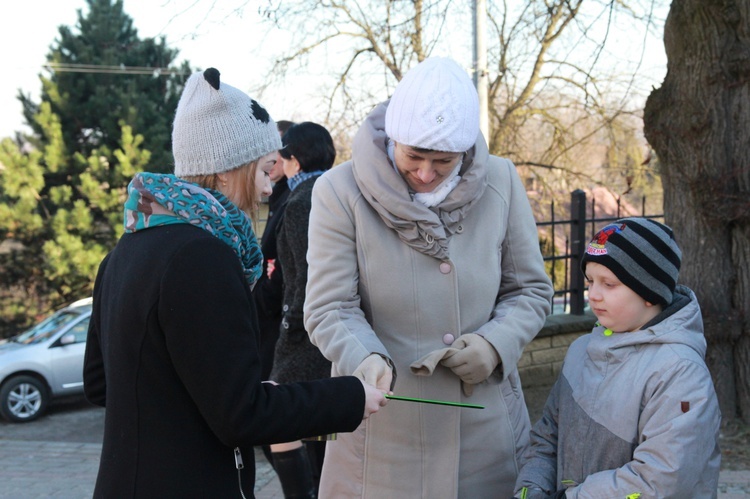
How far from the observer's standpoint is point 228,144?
185cm

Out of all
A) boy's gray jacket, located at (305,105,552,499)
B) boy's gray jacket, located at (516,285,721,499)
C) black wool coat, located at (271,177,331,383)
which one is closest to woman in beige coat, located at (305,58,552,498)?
boy's gray jacket, located at (305,105,552,499)

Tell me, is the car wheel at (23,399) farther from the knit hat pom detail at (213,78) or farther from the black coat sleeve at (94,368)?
the knit hat pom detail at (213,78)

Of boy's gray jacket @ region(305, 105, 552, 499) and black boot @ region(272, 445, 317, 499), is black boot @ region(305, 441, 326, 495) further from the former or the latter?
boy's gray jacket @ region(305, 105, 552, 499)

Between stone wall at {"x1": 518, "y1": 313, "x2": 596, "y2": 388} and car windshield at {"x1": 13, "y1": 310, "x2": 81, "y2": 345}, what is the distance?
16.8 feet

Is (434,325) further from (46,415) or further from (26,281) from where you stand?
(26,281)

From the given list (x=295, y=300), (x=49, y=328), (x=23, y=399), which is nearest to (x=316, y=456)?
(x=295, y=300)

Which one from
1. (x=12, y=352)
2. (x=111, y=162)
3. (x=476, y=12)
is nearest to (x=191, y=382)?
(x=12, y=352)

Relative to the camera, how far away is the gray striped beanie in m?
2.18

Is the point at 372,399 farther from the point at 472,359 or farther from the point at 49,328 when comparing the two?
the point at 49,328

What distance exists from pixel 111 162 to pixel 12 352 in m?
5.46

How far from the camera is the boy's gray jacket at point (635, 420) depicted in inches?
77.0

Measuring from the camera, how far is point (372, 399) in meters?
1.86

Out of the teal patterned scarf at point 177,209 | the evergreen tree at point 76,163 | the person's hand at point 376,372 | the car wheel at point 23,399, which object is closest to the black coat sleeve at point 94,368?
the teal patterned scarf at point 177,209

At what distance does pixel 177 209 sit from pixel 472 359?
0.94m
